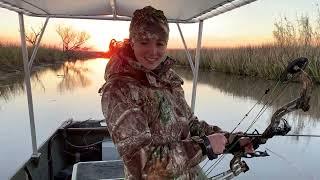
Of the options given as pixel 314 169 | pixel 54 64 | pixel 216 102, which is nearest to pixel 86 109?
pixel 216 102

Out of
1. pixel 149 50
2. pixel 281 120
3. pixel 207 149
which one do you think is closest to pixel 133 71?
pixel 149 50

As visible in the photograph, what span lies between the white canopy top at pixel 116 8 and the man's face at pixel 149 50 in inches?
53.0

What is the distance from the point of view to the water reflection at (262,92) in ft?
35.0

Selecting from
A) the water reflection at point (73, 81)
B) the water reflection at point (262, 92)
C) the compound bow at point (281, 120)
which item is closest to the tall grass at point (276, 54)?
the water reflection at point (262, 92)

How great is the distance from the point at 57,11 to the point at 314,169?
18.0 feet

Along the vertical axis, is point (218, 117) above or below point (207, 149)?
below

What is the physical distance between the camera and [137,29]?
158 centimetres

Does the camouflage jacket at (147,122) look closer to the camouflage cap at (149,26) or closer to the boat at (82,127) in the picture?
the camouflage cap at (149,26)

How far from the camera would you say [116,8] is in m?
3.93

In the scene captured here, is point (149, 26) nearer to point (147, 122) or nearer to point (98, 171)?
point (147, 122)

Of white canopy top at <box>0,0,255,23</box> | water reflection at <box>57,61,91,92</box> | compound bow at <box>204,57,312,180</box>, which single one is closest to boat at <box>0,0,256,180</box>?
white canopy top at <box>0,0,255,23</box>

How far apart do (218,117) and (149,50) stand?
10445 mm

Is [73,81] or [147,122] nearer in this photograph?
[147,122]

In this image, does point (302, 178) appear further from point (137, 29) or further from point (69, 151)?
point (137, 29)
